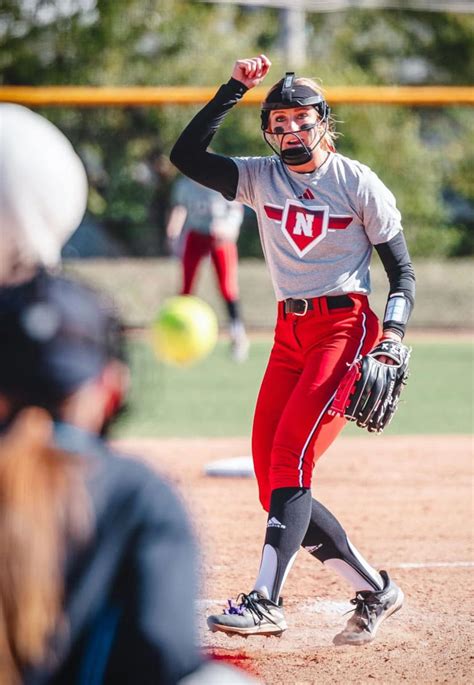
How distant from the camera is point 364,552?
502 cm

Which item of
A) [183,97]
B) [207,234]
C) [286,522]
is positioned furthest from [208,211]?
[286,522]

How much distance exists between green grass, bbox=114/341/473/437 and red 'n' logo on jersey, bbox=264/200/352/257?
10.6 ft

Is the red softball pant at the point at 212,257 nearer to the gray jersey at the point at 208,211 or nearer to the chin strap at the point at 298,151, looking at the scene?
the gray jersey at the point at 208,211

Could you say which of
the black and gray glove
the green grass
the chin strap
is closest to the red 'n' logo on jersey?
the chin strap

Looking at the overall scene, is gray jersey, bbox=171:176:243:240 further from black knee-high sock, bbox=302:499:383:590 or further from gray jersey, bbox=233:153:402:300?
black knee-high sock, bbox=302:499:383:590

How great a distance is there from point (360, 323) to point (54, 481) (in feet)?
8.12

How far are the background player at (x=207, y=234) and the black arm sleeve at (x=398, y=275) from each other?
6.83 m

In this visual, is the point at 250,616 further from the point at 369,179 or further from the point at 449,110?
the point at 449,110

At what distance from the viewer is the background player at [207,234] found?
10633 millimetres

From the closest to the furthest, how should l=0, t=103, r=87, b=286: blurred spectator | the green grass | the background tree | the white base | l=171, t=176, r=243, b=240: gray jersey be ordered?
l=0, t=103, r=87, b=286: blurred spectator → the white base → the green grass → l=171, t=176, r=243, b=240: gray jersey → the background tree

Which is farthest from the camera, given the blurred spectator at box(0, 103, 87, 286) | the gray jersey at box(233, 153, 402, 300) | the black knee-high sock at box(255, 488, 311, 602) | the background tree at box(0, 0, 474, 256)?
the background tree at box(0, 0, 474, 256)

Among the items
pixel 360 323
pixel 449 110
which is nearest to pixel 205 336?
pixel 360 323

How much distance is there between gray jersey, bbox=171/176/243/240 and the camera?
10.6m

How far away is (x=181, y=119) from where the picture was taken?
1540 centimetres
